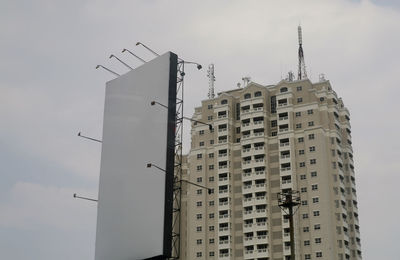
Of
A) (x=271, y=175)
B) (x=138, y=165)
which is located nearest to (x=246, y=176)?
(x=271, y=175)

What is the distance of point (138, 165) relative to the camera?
35375 millimetres

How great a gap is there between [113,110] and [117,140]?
246 centimetres

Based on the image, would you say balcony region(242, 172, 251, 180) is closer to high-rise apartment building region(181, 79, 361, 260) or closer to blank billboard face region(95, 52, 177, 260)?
high-rise apartment building region(181, 79, 361, 260)

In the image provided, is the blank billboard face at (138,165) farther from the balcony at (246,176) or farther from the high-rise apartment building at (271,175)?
the balcony at (246,176)

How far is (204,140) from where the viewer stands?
3733 inches

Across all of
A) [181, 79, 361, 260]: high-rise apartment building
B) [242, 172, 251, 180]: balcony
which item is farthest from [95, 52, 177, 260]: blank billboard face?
[242, 172, 251, 180]: balcony

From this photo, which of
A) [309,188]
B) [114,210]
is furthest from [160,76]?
[309,188]

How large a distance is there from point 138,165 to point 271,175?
54.6 meters

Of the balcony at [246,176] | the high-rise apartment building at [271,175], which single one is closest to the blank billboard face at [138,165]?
the high-rise apartment building at [271,175]

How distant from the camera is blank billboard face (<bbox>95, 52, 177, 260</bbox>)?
32.9 m

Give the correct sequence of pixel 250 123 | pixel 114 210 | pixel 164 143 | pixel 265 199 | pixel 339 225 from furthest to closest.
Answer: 1. pixel 250 123
2. pixel 265 199
3. pixel 339 225
4. pixel 114 210
5. pixel 164 143

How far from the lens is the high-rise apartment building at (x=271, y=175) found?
81.4 metres

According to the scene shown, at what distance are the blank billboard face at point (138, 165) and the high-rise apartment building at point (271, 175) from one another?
4802cm

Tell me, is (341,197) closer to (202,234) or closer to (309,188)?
(309,188)
